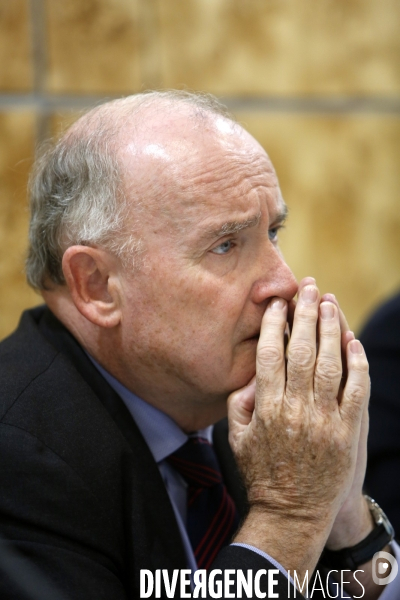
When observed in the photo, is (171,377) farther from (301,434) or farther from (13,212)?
(13,212)

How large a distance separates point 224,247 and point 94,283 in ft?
1.01

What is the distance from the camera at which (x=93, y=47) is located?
105 inches

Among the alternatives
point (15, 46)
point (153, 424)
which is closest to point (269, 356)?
point (153, 424)

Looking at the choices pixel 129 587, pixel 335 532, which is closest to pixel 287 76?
pixel 335 532

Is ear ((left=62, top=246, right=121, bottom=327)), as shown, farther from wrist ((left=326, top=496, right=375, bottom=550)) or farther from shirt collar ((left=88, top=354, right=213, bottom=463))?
wrist ((left=326, top=496, right=375, bottom=550))

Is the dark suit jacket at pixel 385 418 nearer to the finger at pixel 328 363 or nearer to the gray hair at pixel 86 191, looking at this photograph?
the finger at pixel 328 363

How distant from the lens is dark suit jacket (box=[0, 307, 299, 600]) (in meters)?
1.24

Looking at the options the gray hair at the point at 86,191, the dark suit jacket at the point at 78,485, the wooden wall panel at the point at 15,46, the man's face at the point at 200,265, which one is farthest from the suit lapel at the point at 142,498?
the wooden wall panel at the point at 15,46

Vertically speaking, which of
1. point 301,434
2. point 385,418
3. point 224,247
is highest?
point 224,247

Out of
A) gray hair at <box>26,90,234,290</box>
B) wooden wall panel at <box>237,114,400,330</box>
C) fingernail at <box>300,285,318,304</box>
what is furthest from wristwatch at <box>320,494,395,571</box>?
wooden wall panel at <box>237,114,400,330</box>

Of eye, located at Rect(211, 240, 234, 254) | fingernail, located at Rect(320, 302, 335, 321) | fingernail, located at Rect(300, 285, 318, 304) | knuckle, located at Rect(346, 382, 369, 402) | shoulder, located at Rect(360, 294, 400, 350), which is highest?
eye, located at Rect(211, 240, 234, 254)

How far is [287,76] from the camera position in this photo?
3059 millimetres

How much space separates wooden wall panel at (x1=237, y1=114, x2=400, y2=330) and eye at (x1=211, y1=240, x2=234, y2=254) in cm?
162

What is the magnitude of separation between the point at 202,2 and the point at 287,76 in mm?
488
